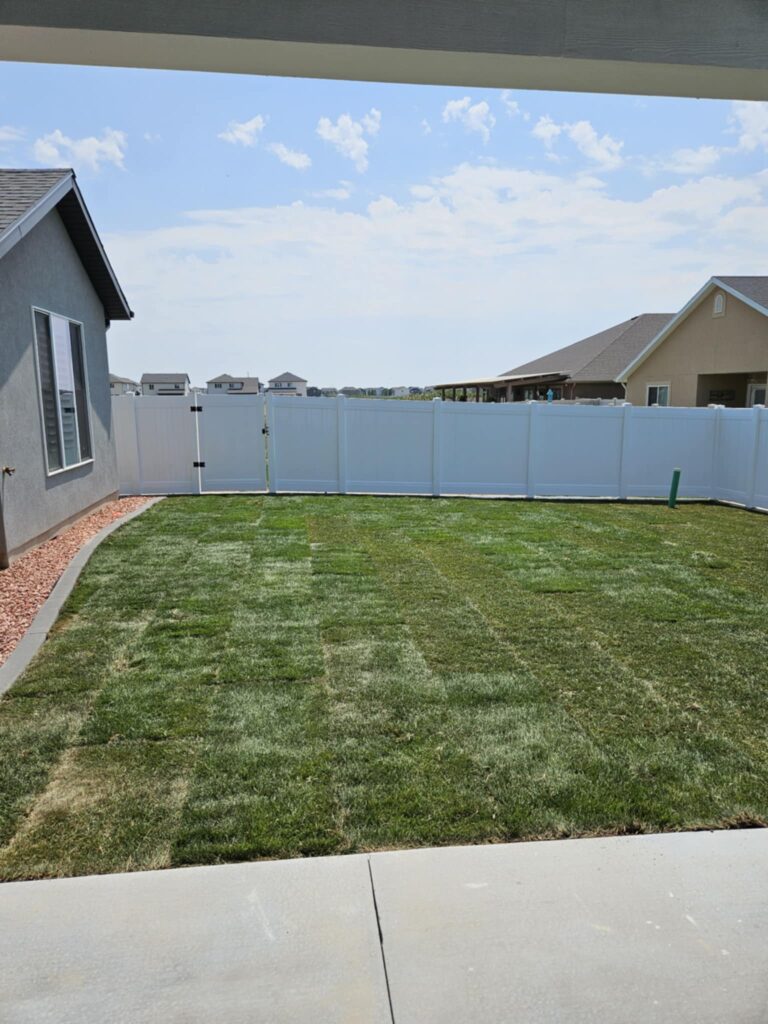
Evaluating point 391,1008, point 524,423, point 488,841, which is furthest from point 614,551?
point 391,1008

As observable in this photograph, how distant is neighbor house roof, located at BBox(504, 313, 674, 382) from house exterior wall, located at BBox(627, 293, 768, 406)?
447 cm

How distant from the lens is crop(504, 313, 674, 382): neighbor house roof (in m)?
29.4

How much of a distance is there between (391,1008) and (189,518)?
30.4ft

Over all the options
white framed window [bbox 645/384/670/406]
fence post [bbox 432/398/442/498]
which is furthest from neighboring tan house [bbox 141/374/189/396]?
fence post [bbox 432/398/442/498]

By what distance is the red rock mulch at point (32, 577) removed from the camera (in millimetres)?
5719

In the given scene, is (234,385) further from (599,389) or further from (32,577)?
(32,577)

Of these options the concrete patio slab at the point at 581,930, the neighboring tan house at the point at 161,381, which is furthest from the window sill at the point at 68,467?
the neighboring tan house at the point at 161,381

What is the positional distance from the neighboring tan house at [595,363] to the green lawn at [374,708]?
22444 millimetres

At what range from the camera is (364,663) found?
4.98 metres

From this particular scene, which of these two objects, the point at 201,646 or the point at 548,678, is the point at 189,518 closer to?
the point at 201,646

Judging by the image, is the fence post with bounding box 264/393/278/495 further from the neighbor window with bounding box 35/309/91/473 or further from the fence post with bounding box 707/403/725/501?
the fence post with bounding box 707/403/725/501

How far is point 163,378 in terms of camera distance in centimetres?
6475

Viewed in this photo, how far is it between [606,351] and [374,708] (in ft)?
96.0

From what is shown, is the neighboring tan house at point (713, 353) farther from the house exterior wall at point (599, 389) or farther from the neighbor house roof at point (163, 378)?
the neighbor house roof at point (163, 378)
